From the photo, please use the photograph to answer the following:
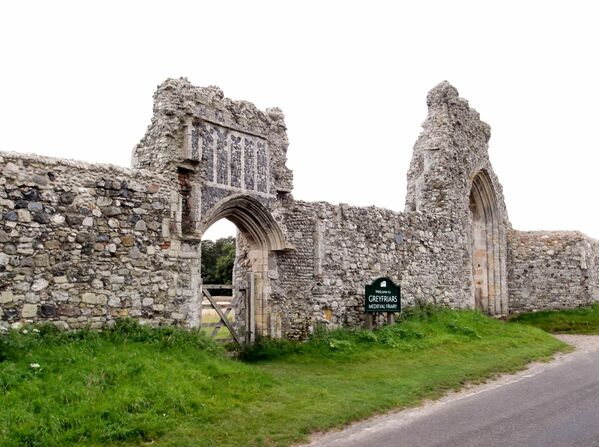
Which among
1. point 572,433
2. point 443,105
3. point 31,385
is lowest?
point 572,433

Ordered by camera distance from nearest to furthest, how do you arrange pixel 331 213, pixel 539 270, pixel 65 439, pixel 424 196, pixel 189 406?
pixel 65 439
pixel 189 406
pixel 331 213
pixel 424 196
pixel 539 270

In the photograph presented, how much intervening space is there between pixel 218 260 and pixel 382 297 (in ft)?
74.4

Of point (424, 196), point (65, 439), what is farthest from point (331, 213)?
point (65, 439)

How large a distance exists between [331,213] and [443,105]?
7100 mm

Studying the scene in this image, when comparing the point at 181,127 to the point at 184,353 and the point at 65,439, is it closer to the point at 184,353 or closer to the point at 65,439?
the point at 184,353

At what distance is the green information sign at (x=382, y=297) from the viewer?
14594 mm

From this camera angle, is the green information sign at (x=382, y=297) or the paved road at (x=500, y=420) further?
the green information sign at (x=382, y=297)

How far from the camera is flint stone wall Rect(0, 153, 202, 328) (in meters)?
9.04

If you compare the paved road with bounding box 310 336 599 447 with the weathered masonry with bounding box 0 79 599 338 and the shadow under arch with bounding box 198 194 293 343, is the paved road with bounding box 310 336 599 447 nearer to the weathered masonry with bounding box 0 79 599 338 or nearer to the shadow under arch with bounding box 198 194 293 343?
the weathered masonry with bounding box 0 79 599 338

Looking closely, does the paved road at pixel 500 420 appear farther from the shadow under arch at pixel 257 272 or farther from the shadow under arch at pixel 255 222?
the shadow under arch at pixel 255 222

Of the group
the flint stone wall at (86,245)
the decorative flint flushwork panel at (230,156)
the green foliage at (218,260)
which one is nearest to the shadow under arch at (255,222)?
the decorative flint flushwork panel at (230,156)

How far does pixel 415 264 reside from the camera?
1722 cm

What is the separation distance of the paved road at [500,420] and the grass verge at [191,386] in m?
0.50

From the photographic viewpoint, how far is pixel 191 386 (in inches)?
336
